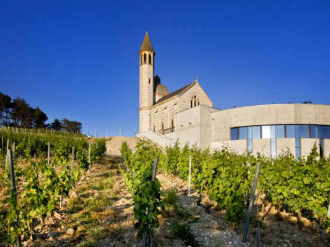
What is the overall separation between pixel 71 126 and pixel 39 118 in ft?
43.6

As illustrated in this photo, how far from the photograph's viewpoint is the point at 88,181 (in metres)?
11.7

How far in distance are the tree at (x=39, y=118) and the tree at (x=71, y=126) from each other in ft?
28.7

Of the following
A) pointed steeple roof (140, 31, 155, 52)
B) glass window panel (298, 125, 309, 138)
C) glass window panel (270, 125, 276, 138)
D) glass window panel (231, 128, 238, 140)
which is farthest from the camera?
pointed steeple roof (140, 31, 155, 52)

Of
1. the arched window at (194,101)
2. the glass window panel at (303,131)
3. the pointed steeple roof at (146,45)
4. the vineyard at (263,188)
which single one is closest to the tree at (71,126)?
the pointed steeple roof at (146,45)

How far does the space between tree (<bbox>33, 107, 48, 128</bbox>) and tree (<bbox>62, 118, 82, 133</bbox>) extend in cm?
876

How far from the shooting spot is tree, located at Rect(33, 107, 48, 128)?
54.7 m

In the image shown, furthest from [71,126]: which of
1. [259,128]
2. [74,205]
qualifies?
[74,205]

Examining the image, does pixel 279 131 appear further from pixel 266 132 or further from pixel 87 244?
pixel 87 244

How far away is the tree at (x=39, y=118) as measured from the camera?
54.7m

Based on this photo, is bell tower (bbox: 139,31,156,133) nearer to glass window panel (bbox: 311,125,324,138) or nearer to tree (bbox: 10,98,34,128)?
glass window panel (bbox: 311,125,324,138)

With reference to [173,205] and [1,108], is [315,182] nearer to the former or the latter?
[173,205]

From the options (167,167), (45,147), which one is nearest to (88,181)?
(167,167)

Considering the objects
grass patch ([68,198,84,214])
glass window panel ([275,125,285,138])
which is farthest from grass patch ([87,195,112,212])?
glass window panel ([275,125,285,138])

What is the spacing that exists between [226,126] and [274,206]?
1763 cm
